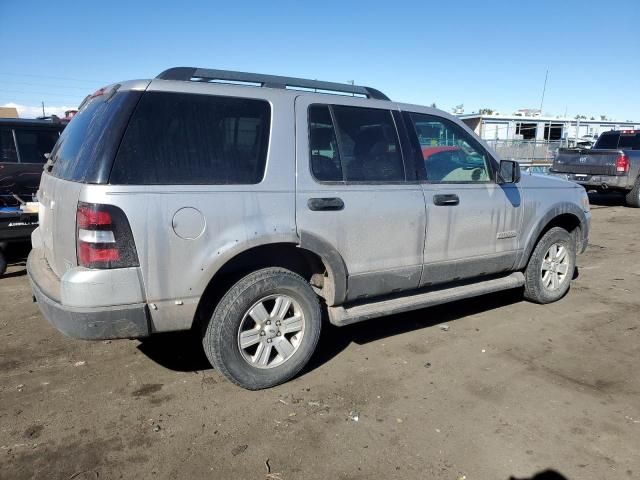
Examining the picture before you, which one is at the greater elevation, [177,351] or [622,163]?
[622,163]

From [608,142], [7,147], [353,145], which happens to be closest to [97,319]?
[353,145]

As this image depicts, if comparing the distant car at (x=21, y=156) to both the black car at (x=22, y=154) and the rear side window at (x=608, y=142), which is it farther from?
the rear side window at (x=608, y=142)

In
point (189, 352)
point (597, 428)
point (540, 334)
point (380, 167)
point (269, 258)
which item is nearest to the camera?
point (597, 428)

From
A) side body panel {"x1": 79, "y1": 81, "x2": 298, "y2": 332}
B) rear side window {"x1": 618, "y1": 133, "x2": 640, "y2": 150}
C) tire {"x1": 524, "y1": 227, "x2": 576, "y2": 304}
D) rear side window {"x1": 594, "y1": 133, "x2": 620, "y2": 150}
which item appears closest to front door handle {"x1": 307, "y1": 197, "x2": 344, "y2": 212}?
side body panel {"x1": 79, "y1": 81, "x2": 298, "y2": 332}

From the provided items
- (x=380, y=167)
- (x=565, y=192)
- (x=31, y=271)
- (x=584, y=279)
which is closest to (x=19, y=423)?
(x=31, y=271)

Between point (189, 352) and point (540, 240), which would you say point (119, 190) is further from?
point (540, 240)

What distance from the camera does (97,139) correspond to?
119 inches

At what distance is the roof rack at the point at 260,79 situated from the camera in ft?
10.9

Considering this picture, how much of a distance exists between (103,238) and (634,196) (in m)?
14.0

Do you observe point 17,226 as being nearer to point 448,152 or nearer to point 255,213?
point 255,213

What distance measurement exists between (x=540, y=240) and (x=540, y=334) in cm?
101

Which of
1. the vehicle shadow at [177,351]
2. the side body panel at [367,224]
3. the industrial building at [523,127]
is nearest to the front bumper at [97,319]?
the vehicle shadow at [177,351]

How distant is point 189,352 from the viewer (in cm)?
414

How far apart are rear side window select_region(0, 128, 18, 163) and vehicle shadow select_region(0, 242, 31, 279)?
125 cm
